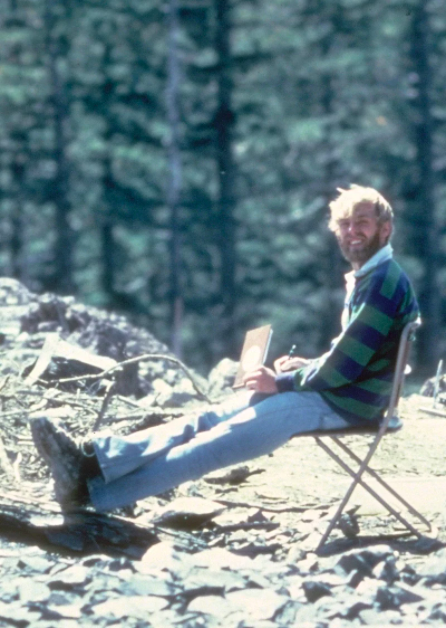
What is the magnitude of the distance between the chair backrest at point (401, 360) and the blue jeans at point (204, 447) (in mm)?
247

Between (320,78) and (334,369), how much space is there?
2383 cm

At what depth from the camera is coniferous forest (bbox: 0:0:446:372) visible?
26203mm

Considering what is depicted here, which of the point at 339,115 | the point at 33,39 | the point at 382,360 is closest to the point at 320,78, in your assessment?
the point at 339,115

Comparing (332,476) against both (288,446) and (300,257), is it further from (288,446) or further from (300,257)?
(300,257)

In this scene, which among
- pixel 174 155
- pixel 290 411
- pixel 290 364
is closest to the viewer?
pixel 290 411

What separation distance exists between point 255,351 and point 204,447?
528 millimetres

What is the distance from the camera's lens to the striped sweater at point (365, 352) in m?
4.88

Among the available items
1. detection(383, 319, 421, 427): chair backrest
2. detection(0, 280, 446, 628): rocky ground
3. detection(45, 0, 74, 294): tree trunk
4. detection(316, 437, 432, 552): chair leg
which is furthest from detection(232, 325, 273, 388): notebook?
detection(45, 0, 74, 294): tree trunk

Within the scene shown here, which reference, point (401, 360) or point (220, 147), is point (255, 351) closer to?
point (401, 360)

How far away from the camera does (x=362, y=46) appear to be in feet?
89.7

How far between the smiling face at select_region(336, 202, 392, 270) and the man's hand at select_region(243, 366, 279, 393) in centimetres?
65

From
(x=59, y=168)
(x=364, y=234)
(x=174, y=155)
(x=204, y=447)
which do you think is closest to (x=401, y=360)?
(x=364, y=234)

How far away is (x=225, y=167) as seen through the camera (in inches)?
1038

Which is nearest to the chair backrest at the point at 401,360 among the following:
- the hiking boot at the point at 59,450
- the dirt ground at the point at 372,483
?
the dirt ground at the point at 372,483
